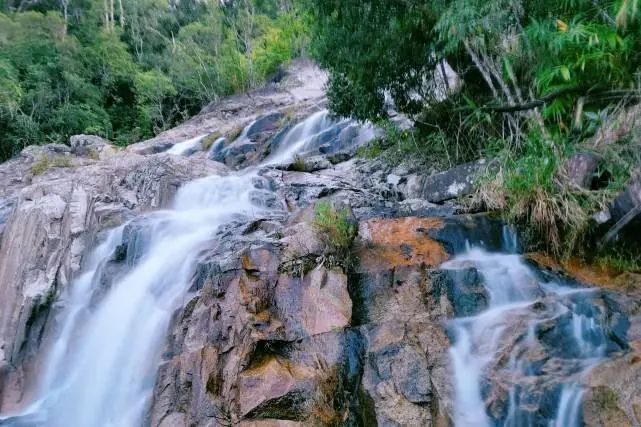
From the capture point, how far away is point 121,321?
5484 mm

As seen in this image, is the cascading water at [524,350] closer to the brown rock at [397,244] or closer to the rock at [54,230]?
the brown rock at [397,244]

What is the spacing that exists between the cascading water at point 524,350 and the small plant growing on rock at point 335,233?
3.21 ft

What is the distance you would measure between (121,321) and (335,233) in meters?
2.84

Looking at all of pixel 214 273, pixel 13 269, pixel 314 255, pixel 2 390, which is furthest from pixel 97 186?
Answer: pixel 314 255

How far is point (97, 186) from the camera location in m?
8.68

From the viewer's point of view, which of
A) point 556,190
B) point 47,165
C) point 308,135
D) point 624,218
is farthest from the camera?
point 308,135

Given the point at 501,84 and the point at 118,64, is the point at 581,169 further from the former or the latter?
the point at 118,64

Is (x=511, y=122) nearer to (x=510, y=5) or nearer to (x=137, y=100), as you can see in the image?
(x=510, y=5)

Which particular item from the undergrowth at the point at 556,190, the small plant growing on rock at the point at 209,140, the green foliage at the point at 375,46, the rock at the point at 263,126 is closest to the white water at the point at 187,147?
the small plant growing on rock at the point at 209,140

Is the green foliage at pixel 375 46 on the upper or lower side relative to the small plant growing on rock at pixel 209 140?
A: lower

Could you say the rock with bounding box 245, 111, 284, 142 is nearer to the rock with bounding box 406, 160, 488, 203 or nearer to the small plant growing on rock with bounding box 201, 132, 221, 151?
the small plant growing on rock with bounding box 201, 132, 221, 151

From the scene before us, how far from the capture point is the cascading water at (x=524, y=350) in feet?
10.8

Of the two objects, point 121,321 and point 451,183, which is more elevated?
point 451,183

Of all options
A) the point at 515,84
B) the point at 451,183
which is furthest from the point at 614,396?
the point at 515,84
